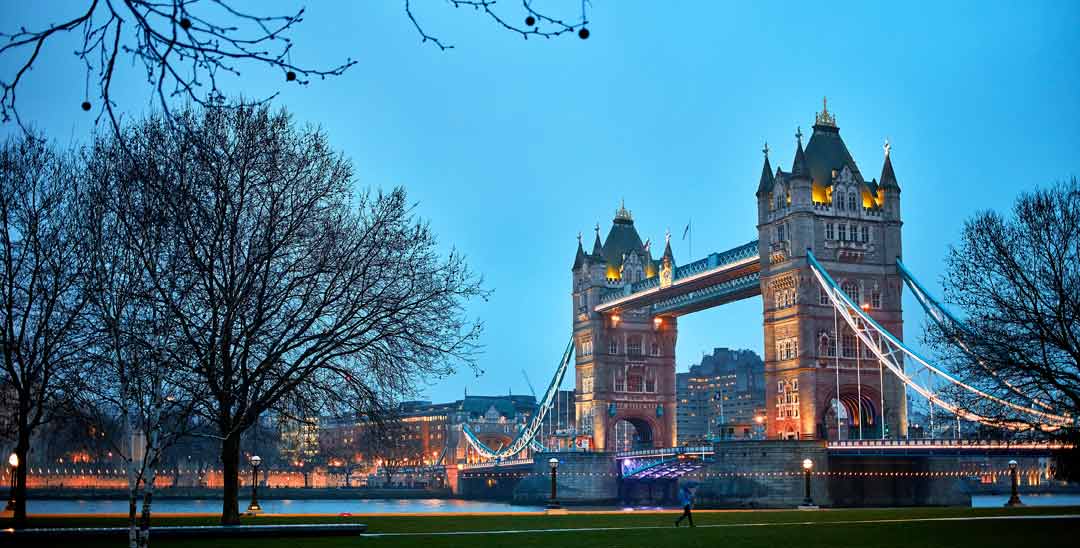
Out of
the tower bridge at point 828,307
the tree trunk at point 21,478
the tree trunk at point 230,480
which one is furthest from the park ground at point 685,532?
the tower bridge at point 828,307

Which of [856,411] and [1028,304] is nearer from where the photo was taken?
[1028,304]

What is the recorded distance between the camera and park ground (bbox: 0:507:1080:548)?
24.4 meters

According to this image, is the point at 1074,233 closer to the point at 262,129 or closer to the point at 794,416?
the point at 262,129

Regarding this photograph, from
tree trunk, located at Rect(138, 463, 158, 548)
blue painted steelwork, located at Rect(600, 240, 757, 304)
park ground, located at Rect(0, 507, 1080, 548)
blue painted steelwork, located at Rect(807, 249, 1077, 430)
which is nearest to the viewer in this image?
tree trunk, located at Rect(138, 463, 158, 548)

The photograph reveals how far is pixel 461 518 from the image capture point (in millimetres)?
37844

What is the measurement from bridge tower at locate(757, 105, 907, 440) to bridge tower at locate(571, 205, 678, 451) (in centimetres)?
2377

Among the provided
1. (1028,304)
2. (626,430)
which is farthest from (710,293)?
(1028,304)

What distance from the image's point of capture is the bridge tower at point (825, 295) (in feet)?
244

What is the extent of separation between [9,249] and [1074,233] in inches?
1300

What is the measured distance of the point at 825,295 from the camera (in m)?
76.2

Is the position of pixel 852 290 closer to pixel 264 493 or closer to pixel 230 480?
pixel 230 480

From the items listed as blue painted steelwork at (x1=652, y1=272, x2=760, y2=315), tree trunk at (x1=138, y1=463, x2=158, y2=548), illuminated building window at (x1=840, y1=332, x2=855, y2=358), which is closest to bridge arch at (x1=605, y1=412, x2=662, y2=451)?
blue painted steelwork at (x1=652, y1=272, x2=760, y2=315)

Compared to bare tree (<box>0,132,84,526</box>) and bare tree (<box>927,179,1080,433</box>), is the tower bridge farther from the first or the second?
bare tree (<box>0,132,84,526</box>)

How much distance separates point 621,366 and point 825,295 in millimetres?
30657
